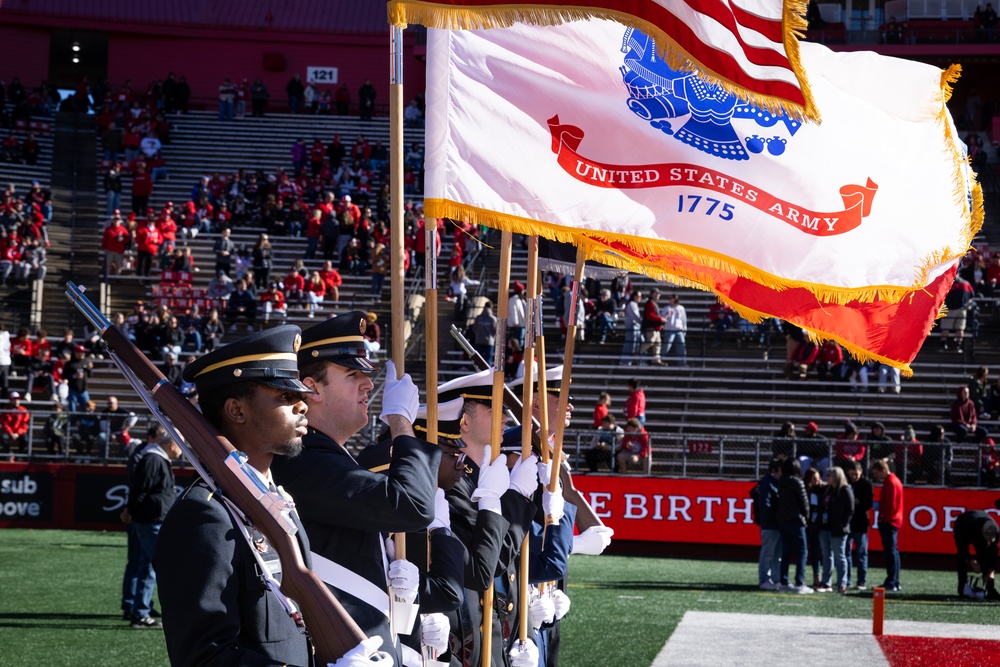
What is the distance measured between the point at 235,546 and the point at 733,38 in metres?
3.43

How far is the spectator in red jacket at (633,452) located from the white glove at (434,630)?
16139 mm

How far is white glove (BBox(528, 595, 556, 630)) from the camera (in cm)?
656

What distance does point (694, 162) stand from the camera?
6344 millimetres

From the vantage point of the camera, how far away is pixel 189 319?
85.3 ft

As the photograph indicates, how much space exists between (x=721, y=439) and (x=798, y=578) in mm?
4773

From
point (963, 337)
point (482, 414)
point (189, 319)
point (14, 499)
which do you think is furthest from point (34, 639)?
point (963, 337)

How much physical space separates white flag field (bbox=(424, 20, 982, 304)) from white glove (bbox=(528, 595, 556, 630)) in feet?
5.91

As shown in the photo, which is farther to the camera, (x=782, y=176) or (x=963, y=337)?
(x=963, y=337)

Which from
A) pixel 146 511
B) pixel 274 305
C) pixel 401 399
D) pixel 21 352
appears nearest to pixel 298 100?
pixel 274 305

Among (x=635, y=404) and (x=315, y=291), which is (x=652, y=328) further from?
(x=315, y=291)

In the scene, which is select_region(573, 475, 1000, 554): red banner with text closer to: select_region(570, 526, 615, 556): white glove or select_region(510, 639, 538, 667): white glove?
select_region(570, 526, 615, 556): white glove

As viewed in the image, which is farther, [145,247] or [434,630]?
[145,247]

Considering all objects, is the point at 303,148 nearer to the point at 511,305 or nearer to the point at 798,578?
the point at 511,305

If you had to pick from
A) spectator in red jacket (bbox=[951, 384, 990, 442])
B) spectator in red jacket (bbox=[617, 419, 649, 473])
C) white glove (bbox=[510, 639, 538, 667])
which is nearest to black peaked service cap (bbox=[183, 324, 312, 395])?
white glove (bbox=[510, 639, 538, 667])
